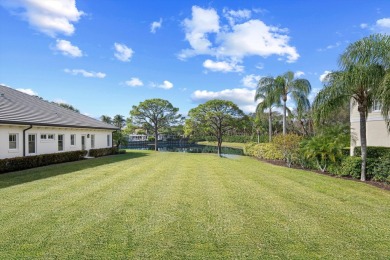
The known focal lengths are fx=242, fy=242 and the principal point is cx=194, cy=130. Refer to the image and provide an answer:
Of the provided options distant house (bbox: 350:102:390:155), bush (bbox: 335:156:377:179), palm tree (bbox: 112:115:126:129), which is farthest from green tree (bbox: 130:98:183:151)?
palm tree (bbox: 112:115:126:129)

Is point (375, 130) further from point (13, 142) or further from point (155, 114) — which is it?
point (155, 114)

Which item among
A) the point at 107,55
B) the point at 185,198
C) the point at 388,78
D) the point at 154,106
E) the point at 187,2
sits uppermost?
the point at 187,2

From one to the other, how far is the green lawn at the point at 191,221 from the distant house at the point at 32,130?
18.9 feet

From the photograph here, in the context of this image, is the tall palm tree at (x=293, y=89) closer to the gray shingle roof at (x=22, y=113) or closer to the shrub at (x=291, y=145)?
the shrub at (x=291, y=145)

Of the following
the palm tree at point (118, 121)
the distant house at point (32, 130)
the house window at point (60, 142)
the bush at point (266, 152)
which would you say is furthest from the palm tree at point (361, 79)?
the palm tree at point (118, 121)

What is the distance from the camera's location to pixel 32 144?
49.8 feet

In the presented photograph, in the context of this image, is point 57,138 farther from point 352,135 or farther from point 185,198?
point 352,135

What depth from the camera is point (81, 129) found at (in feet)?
67.5

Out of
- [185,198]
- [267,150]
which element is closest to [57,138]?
[185,198]

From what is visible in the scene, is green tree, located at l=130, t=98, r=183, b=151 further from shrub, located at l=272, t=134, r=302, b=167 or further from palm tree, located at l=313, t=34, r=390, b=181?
palm tree, located at l=313, t=34, r=390, b=181

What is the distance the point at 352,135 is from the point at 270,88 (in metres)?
9.90

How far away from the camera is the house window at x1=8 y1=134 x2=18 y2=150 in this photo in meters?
13.5

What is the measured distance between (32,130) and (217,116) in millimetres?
18792

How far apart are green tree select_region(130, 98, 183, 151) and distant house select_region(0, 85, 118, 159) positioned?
13.2m
